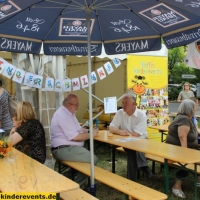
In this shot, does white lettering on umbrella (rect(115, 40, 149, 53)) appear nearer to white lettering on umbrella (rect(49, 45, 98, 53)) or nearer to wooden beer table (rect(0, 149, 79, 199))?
white lettering on umbrella (rect(49, 45, 98, 53))

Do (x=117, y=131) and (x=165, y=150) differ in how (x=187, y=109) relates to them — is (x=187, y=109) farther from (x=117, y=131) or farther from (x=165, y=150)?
(x=117, y=131)

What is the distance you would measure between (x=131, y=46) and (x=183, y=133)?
1.31m

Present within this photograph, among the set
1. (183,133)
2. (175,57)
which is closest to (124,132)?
(183,133)

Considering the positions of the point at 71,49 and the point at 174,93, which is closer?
the point at 71,49

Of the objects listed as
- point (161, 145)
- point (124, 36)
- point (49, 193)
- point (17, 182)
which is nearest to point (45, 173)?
point (17, 182)

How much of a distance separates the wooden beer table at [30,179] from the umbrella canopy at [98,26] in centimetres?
156

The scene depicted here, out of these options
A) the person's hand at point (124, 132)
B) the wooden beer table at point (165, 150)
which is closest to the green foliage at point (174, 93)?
the person's hand at point (124, 132)

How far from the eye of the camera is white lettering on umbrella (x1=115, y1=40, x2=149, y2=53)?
13.8ft

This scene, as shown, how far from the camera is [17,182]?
94.0 inches

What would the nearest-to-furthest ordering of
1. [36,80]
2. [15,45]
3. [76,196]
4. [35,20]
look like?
[76,196] → [35,20] → [15,45] → [36,80]

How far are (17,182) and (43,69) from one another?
3.35 m

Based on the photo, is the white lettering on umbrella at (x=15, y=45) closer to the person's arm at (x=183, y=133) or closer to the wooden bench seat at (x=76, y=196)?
the wooden bench seat at (x=76, y=196)

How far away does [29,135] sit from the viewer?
11.0ft

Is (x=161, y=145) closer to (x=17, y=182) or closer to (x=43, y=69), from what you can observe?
(x=17, y=182)
